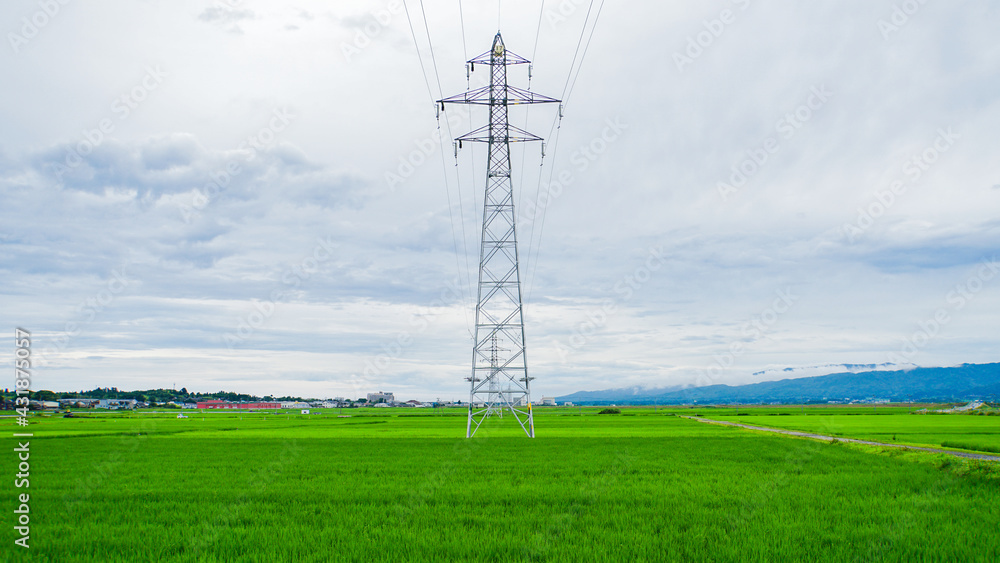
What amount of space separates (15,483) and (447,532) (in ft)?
60.0

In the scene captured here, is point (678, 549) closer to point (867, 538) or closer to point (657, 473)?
point (867, 538)

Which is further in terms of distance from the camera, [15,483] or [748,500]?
[15,483]

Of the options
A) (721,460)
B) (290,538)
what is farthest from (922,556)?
(721,460)

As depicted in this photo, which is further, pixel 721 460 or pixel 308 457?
pixel 308 457

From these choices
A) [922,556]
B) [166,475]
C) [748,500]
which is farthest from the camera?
[166,475]

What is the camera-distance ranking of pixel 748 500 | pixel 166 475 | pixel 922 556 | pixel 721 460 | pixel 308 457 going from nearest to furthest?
pixel 922 556, pixel 748 500, pixel 166 475, pixel 721 460, pixel 308 457

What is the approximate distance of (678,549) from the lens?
1166cm

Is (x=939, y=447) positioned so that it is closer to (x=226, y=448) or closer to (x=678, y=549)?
(x=678, y=549)

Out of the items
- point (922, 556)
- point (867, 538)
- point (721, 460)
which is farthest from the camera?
point (721, 460)

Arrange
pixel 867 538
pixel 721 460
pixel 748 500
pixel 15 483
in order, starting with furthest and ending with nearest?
pixel 721 460
pixel 15 483
pixel 748 500
pixel 867 538

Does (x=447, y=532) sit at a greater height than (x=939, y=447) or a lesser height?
greater

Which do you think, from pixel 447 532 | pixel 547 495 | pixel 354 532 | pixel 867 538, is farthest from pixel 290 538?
pixel 867 538

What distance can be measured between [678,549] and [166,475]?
20.5 m

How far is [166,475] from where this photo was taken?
2322 cm
